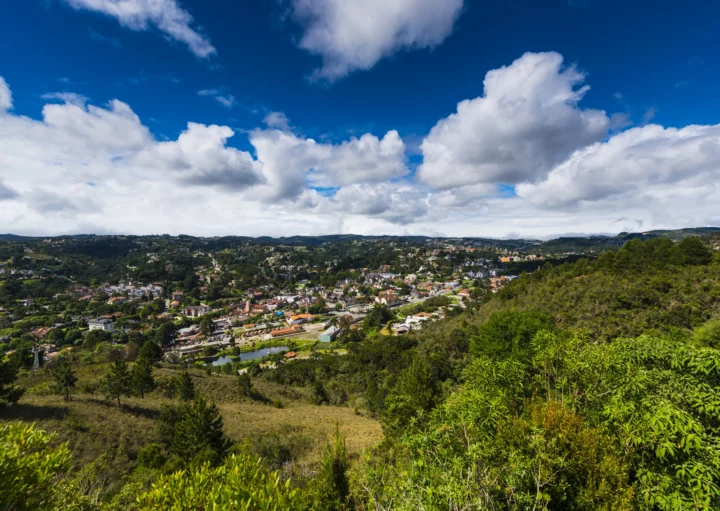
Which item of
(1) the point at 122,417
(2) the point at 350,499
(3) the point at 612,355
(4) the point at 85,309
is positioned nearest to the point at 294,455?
(2) the point at 350,499

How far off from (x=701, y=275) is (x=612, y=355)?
112 feet

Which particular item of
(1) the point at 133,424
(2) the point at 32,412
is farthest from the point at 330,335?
(2) the point at 32,412

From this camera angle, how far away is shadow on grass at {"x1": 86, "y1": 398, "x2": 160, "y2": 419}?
68.9 ft

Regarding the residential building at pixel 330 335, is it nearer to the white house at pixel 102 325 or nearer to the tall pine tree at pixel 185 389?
the tall pine tree at pixel 185 389

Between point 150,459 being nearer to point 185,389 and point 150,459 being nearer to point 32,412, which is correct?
point 32,412

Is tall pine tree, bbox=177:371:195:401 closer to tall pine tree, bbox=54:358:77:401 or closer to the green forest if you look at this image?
the green forest

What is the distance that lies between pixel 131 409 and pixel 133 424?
148 inches

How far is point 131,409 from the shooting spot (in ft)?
70.7

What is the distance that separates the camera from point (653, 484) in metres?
5.84

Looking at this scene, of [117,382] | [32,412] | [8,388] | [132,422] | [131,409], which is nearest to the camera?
A: [32,412]

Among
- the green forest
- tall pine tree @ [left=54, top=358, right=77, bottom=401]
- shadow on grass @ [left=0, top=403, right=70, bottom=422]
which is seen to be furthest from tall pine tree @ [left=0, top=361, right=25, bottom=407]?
tall pine tree @ [left=54, top=358, right=77, bottom=401]

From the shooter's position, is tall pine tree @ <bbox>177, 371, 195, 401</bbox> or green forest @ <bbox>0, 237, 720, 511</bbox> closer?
green forest @ <bbox>0, 237, 720, 511</bbox>

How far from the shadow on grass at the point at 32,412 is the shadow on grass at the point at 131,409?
3027mm

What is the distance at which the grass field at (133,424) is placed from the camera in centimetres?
1509
